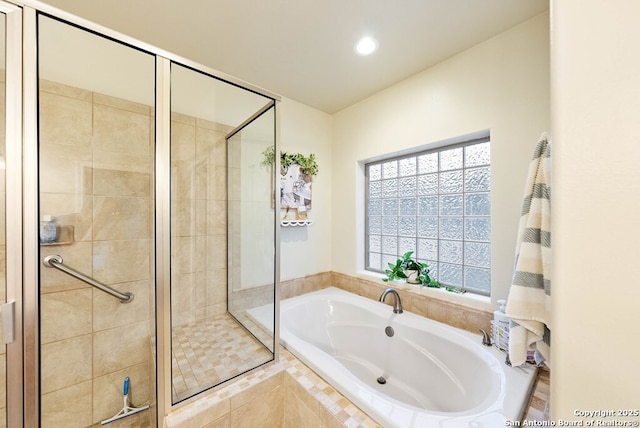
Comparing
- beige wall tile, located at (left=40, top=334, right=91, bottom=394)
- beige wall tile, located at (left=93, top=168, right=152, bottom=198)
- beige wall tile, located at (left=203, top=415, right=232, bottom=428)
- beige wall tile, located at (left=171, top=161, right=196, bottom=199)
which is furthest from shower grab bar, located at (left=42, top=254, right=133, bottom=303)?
beige wall tile, located at (left=203, top=415, right=232, bottom=428)

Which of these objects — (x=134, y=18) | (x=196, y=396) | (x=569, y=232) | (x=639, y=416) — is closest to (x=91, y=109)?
(x=134, y=18)

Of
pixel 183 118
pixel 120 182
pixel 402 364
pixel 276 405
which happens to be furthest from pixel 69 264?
pixel 402 364

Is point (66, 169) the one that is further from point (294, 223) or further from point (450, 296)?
point (450, 296)

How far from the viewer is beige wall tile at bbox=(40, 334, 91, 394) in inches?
49.3

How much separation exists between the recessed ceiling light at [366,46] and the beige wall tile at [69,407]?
8.77 feet

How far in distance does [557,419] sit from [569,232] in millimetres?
276

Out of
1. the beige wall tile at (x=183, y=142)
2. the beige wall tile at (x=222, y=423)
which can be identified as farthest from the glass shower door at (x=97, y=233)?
the beige wall tile at (x=222, y=423)

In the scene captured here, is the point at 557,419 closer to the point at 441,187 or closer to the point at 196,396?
the point at 196,396

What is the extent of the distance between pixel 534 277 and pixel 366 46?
1.61 metres

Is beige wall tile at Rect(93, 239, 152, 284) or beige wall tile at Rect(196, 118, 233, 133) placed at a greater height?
beige wall tile at Rect(196, 118, 233, 133)

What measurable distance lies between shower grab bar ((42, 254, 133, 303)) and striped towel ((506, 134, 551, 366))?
205 cm

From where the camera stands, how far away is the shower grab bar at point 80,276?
1224 mm

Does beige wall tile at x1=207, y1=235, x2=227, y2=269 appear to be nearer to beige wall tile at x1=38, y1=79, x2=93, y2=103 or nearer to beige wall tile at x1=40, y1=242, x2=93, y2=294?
beige wall tile at x1=40, y1=242, x2=93, y2=294

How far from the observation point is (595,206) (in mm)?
332
